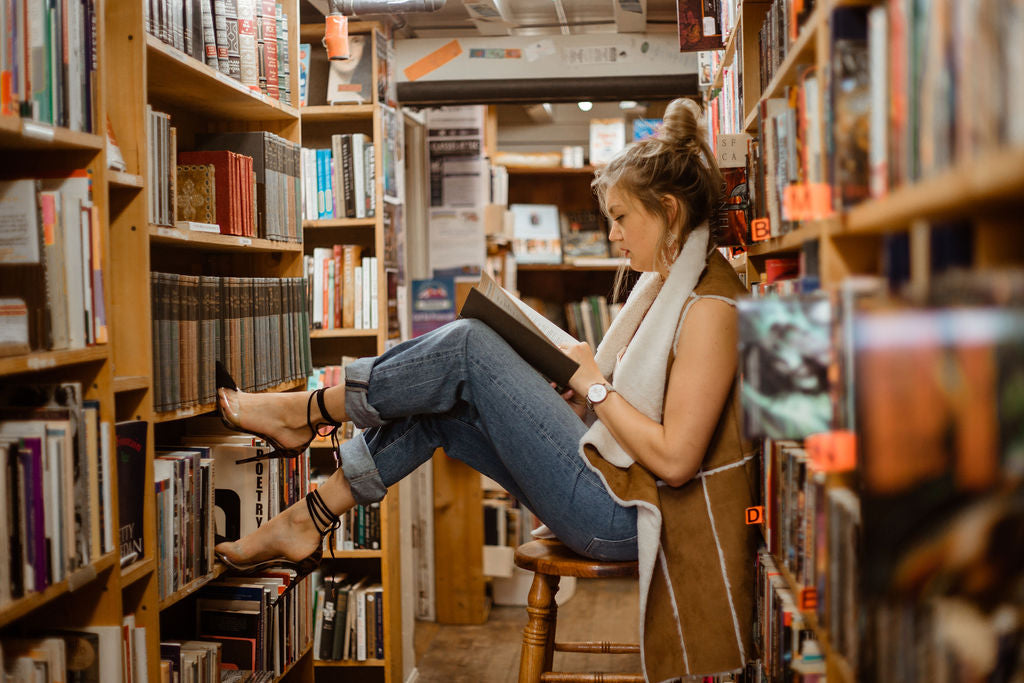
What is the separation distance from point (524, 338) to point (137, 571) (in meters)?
0.78

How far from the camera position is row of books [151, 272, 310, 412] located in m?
1.73

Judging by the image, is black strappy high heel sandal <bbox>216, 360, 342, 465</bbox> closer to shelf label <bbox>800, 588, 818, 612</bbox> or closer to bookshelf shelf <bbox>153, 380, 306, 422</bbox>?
bookshelf shelf <bbox>153, 380, 306, 422</bbox>

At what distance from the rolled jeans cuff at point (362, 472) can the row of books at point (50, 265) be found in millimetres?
548

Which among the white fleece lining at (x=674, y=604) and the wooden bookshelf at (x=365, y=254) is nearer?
the white fleece lining at (x=674, y=604)

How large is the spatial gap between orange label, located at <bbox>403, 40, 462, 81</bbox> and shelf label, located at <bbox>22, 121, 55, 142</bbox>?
2.24m

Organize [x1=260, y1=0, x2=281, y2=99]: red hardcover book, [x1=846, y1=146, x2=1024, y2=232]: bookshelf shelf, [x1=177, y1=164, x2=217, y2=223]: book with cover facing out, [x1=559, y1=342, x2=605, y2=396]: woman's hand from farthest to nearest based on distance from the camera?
[x1=260, y1=0, x2=281, y2=99]: red hardcover book < [x1=177, y1=164, x2=217, y2=223]: book with cover facing out < [x1=559, y1=342, x2=605, y2=396]: woman's hand < [x1=846, y1=146, x2=1024, y2=232]: bookshelf shelf

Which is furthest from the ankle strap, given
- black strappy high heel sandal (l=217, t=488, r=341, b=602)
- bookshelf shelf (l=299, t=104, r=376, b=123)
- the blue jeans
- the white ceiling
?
the white ceiling

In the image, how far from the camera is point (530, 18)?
3.49 metres

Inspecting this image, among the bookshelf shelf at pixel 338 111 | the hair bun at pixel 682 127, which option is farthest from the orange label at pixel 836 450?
the bookshelf shelf at pixel 338 111

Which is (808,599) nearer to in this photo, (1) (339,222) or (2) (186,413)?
(2) (186,413)

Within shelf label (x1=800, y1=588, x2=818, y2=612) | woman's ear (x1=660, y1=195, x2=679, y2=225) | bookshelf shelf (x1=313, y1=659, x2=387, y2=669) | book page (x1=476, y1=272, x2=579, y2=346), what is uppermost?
woman's ear (x1=660, y1=195, x2=679, y2=225)

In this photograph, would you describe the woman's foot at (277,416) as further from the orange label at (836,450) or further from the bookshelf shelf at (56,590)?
the orange label at (836,450)

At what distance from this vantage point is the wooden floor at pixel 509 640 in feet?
10.1

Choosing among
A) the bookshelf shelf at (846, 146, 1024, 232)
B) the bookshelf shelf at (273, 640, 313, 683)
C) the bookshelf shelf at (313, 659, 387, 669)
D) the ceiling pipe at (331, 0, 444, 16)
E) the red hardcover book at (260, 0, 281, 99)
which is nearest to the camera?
the bookshelf shelf at (846, 146, 1024, 232)
